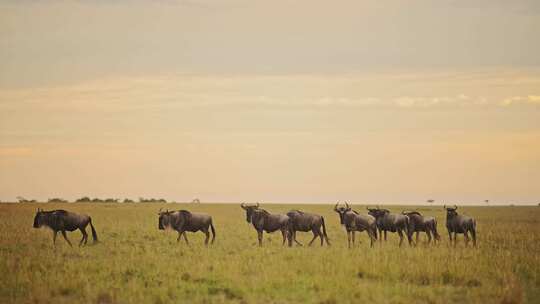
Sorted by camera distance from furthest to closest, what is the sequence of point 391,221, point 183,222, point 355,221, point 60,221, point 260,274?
point 391,221 < point 183,222 < point 355,221 < point 60,221 < point 260,274

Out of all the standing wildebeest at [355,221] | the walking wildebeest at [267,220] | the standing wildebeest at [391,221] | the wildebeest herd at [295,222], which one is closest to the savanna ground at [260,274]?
the wildebeest herd at [295,222]

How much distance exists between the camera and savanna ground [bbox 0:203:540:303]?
15.1 metres

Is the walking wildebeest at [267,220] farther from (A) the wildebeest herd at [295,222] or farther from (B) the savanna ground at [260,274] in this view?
(B) the savanna ground at [260,274]

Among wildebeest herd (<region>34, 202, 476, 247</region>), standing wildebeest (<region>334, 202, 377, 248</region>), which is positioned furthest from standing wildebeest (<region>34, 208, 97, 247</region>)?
standing wildebeest (<region>334, 202, 377, 248</region>)

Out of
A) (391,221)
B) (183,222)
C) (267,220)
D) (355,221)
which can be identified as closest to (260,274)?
(267,220)

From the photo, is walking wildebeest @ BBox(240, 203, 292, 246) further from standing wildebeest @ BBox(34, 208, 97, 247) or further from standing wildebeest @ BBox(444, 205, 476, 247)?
standing wildebeest @ BBox(444, 205, 476, 247)

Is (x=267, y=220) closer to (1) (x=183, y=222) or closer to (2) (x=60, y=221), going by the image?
(1) (x=183, y=222)

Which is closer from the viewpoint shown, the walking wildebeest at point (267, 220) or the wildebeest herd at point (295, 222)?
the wildebeest herd at point (295, 222)

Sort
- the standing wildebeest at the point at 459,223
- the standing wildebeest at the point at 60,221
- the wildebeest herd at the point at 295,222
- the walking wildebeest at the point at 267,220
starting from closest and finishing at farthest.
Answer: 1. the standing wildebeest at the point at 60,221
2. the wildebeest herd at the point at 295,222
3. the walking wildebeest at the point at 267,220
4. the standing wildebeest at the point at 459,223

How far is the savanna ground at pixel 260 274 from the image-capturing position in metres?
15.1

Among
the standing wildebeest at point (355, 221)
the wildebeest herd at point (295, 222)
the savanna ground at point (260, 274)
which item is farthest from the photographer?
the standing wildebeest at point (355, 221)

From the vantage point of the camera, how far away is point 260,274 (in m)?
17.9

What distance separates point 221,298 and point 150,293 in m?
1.68

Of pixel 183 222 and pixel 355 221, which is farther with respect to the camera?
pixel 183 222
